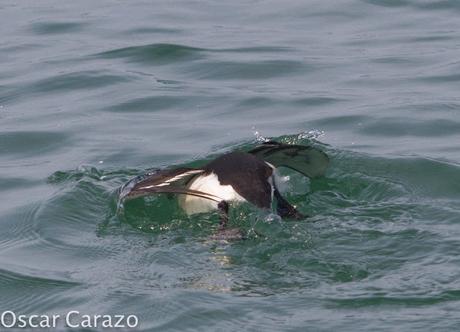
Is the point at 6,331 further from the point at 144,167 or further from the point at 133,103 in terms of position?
the point at 133,103

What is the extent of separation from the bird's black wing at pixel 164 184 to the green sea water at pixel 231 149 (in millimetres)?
225

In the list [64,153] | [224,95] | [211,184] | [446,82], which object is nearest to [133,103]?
[224,95]

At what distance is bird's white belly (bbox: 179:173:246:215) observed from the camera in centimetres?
648

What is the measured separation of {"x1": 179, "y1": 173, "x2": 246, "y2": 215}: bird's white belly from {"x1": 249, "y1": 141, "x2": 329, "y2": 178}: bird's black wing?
1.17 ft

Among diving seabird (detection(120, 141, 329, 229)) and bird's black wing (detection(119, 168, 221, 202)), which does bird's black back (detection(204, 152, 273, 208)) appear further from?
bird's black wing (detection(119, 168, 221, 202))

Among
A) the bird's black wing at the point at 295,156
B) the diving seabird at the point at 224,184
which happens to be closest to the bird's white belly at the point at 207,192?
the diving seabird at the point at 224,184

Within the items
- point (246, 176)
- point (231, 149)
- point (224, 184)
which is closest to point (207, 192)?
point (224, 184)

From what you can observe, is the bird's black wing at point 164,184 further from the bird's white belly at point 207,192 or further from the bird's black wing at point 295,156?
the bird's black wing at point 295,156

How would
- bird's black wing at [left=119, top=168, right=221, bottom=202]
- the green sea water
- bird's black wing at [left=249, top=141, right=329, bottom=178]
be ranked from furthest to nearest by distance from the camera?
bird's black wing at [left=249, top=141, right=329, bottom=178]
bird's black wing at [left=119, top=168, right=221, bottom=202]
the green sea water

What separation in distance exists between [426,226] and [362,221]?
356mm

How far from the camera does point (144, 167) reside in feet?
26.3

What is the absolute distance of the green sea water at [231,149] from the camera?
225 inches

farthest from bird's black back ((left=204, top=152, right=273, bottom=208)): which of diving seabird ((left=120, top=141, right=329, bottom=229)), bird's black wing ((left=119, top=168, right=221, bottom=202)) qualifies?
bird's black wing ((left=119, top=168, right=221, bottom=202))

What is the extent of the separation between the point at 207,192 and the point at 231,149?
1.72 meters
